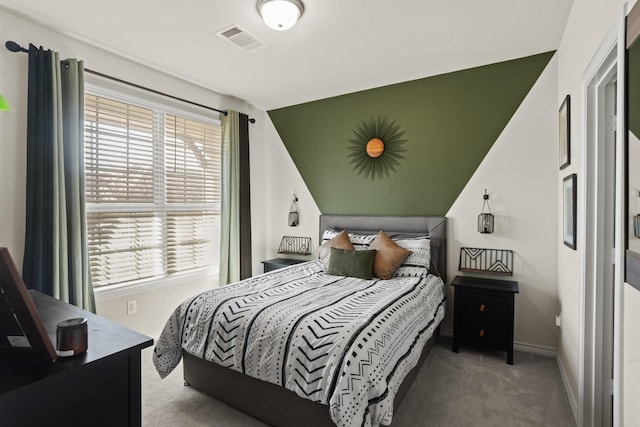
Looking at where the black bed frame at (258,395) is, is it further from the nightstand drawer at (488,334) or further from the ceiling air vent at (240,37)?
the ceiling air vent at (240,37)

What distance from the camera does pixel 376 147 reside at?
3734mm

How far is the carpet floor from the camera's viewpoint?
2.04 meters

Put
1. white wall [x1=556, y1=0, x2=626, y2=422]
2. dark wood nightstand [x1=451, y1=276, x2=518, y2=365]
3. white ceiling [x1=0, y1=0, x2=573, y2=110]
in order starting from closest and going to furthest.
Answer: white wall [x1=556, y1=0, x2=626, y2=422]
white ceiling [x1=0, y1=0, x2=573, y2=110]
dark wood nightstand [x1=451, y1=276, x2=518, y2=365]

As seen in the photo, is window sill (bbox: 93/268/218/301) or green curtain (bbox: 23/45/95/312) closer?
green curtain (bbox: 23/45/95/312)

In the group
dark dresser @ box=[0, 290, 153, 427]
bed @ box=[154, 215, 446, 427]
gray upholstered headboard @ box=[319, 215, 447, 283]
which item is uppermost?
gray upholstered headboard @ box=[319, 215, 447, 283]

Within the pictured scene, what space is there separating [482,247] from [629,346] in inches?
81.7

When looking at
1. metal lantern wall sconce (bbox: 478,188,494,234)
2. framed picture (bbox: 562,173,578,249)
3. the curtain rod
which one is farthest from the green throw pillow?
the curtain rod

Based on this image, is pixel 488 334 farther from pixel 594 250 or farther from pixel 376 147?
pixel 376 147

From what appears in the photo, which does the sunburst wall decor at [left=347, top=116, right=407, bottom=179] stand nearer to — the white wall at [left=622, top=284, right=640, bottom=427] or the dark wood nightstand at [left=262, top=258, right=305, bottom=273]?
the dark wood nightstand at [left=262, top=258, right=305, bottom=273]

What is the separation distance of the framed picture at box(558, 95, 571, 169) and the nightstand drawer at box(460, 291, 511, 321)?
46.4 inches

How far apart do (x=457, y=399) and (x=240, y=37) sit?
3139 mm

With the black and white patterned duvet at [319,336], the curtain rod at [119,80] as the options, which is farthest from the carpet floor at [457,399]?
the curtain rod at [119,80]

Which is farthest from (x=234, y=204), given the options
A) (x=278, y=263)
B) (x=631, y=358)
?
(x=631, y=358)

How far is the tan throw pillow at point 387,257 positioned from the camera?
3055 millimetres
